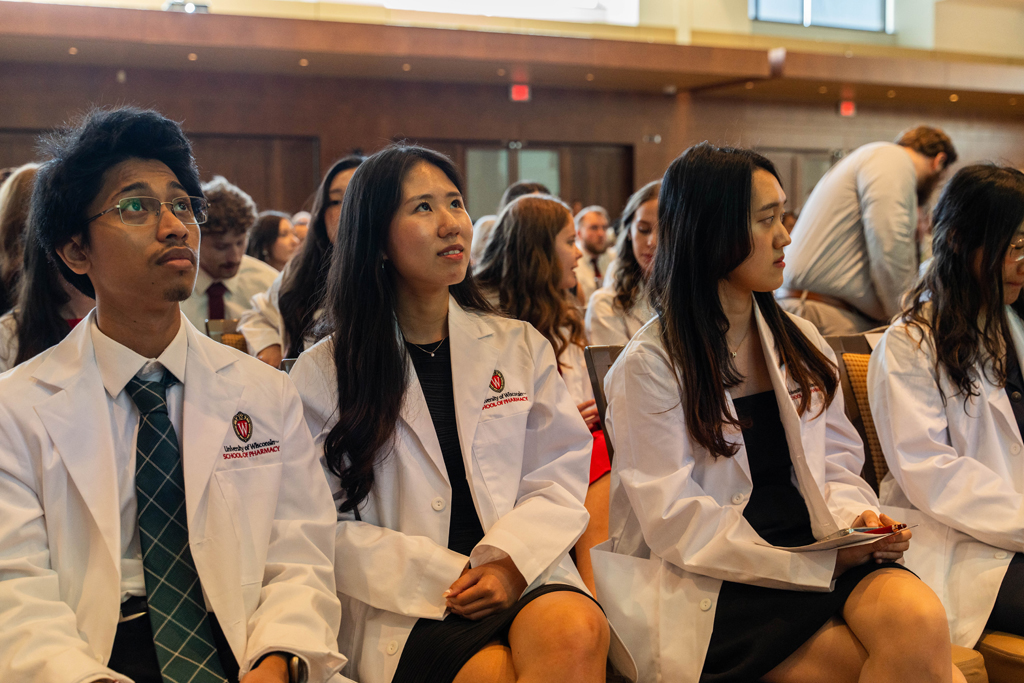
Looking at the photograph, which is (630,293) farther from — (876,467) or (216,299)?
(216,299)

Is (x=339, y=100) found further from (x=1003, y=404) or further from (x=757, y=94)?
(x=1003, y=404)

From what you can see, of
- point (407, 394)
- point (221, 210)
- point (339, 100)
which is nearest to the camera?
point (407, 394)

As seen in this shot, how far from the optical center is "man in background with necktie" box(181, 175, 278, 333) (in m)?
3.56

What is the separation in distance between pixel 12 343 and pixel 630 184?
10.4 metres

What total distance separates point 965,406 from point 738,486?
26.3 inches

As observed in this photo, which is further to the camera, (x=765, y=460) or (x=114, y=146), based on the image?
(x=765, y=460)

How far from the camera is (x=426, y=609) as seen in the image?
164 centimetres

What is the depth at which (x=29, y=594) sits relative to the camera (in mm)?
1377

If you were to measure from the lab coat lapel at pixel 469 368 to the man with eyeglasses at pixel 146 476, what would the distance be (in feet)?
1.03

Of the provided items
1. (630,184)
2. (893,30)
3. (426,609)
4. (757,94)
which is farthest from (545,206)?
(893,30)

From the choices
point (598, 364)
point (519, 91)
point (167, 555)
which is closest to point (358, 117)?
point (519, 91)

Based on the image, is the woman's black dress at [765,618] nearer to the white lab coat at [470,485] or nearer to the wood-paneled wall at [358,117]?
the white lab coat at [470,485]

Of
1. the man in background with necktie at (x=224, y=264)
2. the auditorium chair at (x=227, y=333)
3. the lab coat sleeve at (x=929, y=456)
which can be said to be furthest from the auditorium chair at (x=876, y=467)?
the man in background with necktie at (x=224, y=264)

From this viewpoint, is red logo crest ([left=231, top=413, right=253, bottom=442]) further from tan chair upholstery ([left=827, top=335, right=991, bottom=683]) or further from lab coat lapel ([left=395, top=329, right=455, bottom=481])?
tan chair upholstery ([left=827, top=335, right=991, bottom=683])
